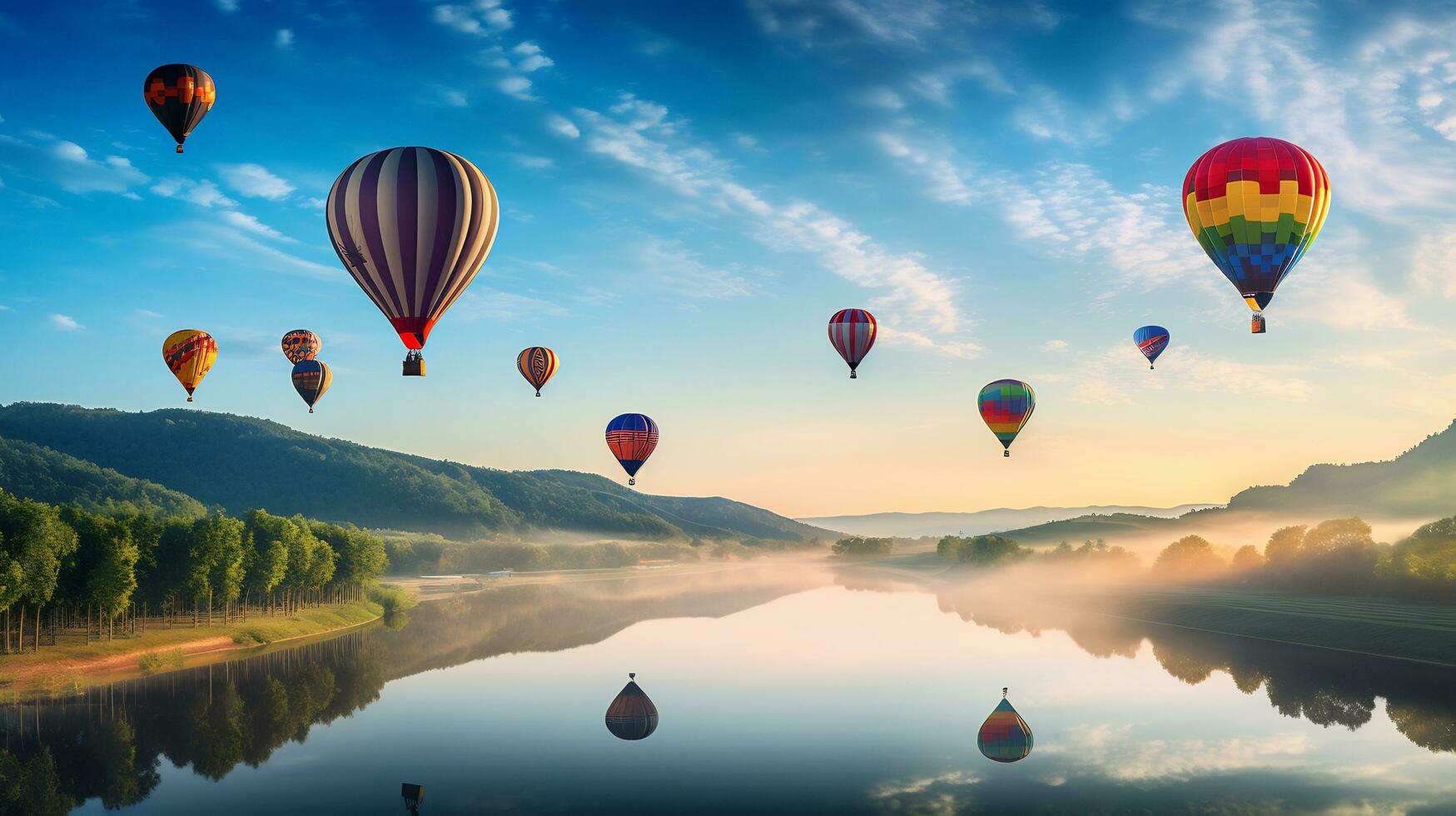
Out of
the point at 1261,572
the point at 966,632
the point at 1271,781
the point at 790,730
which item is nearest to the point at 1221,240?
the point at 1271,781

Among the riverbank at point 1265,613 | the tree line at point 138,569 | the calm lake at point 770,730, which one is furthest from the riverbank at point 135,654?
the riverbank at point 1265,613

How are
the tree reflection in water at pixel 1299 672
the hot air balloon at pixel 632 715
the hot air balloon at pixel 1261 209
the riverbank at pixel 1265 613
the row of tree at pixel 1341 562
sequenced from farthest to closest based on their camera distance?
the row of tree at pixel 1341 562
the riverbank at pixel 1265 613
the hot air balloon at pixel 1261 209
the tree reflection in water at pixel 1299 672
the hot air balloon at pixel 632 715

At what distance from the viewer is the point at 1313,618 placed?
271 ft

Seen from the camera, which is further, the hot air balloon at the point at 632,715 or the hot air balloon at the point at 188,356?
the hot air balloon at the point at 188,356

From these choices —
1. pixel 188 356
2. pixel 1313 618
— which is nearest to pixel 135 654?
pixel 188 356

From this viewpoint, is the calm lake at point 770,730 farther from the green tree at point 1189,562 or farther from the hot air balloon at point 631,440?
the green tree at point 1189,562

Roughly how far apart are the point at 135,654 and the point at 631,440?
1768 inches

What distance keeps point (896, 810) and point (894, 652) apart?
46657mm

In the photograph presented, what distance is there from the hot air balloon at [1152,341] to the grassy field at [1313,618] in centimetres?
2508

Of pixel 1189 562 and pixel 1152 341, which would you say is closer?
pixel 1152 341

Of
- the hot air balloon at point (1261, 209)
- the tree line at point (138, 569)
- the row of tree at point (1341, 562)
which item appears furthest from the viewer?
the row of tree at point (1341, 562)

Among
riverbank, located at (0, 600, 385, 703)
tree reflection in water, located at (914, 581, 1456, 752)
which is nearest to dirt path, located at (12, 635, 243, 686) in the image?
riverbank, located at (0, 600, 385, 703)

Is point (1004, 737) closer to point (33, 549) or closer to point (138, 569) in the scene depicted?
point (33, 549)

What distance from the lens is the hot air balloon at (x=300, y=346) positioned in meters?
104
